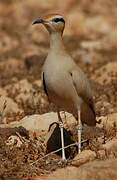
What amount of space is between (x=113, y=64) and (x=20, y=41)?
792 cm

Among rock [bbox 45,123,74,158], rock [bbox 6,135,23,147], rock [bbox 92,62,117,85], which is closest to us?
rock [bbox 6,135,23,147]

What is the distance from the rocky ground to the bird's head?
1.09 m

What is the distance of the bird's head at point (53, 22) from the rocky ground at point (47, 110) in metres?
1.09

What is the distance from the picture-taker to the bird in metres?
4.62

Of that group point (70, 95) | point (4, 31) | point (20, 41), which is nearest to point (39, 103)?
point (70, 95)

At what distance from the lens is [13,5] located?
23234 mm

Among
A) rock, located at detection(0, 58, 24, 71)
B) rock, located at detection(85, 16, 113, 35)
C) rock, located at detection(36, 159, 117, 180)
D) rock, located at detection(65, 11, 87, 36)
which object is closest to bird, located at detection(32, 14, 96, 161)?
rock, located at detection(36, 159, 117, 180)

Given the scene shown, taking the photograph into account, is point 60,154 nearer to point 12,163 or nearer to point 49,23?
point 12,163

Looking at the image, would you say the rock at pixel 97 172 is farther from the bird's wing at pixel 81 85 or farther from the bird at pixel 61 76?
the bird's wing at pixel 81 85

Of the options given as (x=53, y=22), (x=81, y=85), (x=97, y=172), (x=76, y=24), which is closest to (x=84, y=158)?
(x=97, y=172)

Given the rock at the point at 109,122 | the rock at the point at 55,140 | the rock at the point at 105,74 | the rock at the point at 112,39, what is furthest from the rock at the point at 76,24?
the rock at the point at 55,140

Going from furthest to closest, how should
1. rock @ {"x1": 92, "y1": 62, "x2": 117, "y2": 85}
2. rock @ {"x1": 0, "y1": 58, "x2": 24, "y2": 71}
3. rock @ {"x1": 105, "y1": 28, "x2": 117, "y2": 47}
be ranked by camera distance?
1. rock @ {"x1": 105, "y1": 28, "x2": 117, "y2": 47}
2. rock @ {"x1": 0, "y1": 58, "x2": 24, "y2": 71}
3. rock @ {"x1": 92, "y1": 62, "x2": 117, "y2": 85}

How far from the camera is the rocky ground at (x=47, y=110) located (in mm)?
4129

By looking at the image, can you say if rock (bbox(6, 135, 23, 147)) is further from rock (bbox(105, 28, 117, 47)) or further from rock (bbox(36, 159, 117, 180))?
rock (bbox(105, 28, 117, 47))
